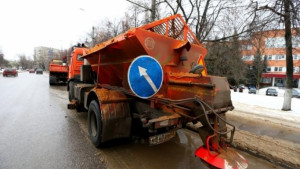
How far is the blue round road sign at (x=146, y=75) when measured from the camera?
2.67 m

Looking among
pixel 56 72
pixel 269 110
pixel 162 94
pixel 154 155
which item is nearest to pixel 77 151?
pixel 154 155

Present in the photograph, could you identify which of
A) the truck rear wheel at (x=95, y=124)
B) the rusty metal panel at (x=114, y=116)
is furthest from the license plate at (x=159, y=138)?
the truck rear wheel at (x=95, y=124)

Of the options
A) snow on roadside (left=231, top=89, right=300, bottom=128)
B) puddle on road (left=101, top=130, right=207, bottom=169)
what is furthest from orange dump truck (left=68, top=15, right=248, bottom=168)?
snow on roadside (left=231, top=89, right=300, bottom=128)

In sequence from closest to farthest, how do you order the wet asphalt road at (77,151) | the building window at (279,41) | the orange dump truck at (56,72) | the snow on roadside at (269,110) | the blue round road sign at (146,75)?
the blue round road sign at (146,75)
the wet asphalt road at (77,151)
the snow on roadside at (269,110)
the building window at (279,41)
the orange dump truck at (56,72)

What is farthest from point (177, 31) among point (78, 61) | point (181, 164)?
point (78, 61)

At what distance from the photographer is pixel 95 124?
400 cm

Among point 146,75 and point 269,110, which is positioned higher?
point 146,75

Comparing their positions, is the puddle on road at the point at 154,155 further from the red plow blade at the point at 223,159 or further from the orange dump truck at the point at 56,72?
the orange dump truck at the point at 56,72

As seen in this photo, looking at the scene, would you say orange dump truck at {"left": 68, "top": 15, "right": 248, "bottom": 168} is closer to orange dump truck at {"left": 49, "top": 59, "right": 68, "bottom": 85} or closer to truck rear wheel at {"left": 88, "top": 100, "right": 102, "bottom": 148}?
truck rear wheel at {"left": 88, "top": 100, "right": 102, "bottom": 148}

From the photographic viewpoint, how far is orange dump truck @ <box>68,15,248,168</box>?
8.10ft

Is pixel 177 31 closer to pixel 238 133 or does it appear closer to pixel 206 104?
pixel 206 104

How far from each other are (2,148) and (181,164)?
144 inches

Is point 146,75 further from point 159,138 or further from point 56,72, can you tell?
point 56,72

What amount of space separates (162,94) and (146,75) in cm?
53
